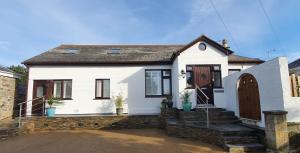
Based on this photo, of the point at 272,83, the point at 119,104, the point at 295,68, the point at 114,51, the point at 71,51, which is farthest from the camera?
the point at 114,51

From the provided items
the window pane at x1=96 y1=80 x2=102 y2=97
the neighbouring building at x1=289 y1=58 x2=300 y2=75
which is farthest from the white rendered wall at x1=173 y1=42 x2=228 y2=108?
the neighbouring building at x1=289 y1=58 x2=300 y2=75

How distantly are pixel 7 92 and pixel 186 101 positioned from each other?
464 inches

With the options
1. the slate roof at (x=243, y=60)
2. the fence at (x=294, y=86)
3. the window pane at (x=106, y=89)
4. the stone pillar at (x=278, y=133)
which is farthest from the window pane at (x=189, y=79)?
the stone pillar at (x=278, y=133)

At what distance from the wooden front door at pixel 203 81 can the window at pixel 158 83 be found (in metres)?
2.45

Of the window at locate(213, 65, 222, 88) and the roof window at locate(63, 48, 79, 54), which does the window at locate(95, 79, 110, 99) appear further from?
the window at locate(213, 65, 222, 88)

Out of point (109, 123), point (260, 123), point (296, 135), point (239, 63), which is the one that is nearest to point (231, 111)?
point (260, 123)

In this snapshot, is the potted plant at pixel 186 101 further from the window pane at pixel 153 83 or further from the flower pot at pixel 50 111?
the flower pot at pixel 50 111

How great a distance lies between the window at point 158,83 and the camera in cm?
1525

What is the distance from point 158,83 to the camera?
15.4m

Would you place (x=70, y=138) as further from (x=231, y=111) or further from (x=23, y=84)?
(x=23, y=84)

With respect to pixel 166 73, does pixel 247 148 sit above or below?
below

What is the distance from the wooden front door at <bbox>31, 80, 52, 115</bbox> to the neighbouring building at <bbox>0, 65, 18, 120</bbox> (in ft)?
5.89

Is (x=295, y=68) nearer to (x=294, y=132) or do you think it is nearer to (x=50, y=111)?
(x=294, y=132)

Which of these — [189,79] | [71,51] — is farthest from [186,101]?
[71,51]
